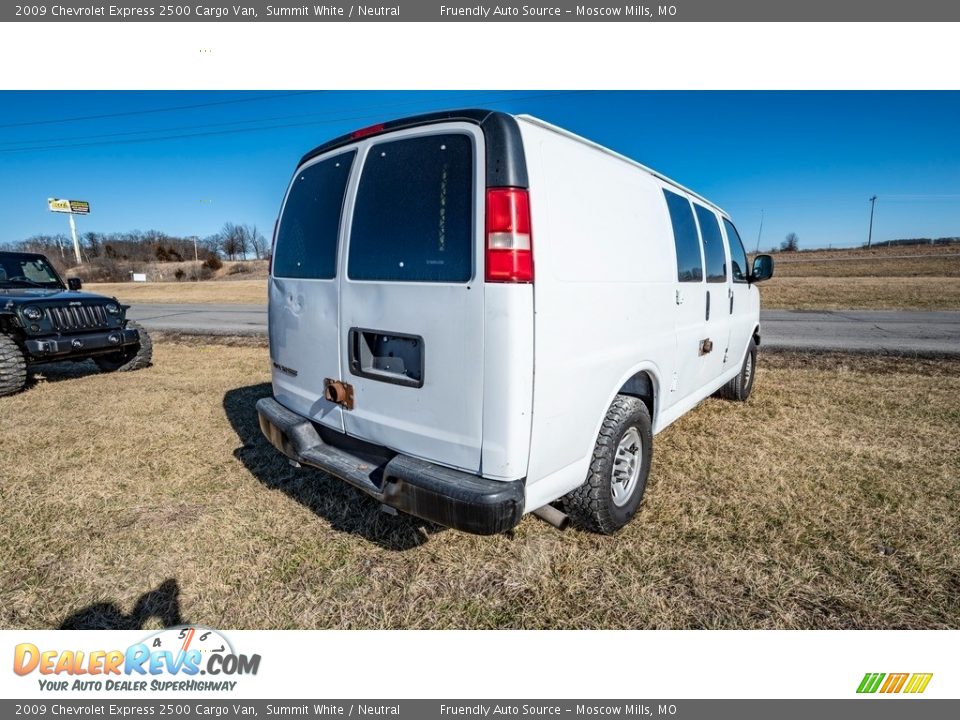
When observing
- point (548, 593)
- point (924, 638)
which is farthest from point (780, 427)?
point (548, 593)

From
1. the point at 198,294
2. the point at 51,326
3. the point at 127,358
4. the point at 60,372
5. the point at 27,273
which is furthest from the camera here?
the point at 198,294

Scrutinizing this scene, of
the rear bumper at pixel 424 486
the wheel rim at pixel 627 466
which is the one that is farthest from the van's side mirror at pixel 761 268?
the rear bumper at pixel 424 486

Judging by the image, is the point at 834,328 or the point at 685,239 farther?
the point at 834,328

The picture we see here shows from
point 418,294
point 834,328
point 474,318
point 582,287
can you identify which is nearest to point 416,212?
point 418,294

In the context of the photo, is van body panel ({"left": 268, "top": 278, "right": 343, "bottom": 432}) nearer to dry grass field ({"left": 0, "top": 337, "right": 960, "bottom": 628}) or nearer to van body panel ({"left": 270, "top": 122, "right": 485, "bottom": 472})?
van body panel ({"left": 270, "top": 122, "right": 485, "bottom": 472})

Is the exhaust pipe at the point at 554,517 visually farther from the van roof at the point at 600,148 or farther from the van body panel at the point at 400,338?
the van roof at the point at 600,148

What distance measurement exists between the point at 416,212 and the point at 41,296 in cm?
702

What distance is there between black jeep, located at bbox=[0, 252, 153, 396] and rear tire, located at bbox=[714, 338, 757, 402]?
8313 mm

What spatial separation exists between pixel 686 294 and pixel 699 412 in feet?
7.02

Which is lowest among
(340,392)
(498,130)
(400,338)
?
(340,392)

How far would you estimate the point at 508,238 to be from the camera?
6.19ft

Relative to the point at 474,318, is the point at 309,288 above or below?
above

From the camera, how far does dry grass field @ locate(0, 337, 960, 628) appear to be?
7.30ft

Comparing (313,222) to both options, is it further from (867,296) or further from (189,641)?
(867,296)
